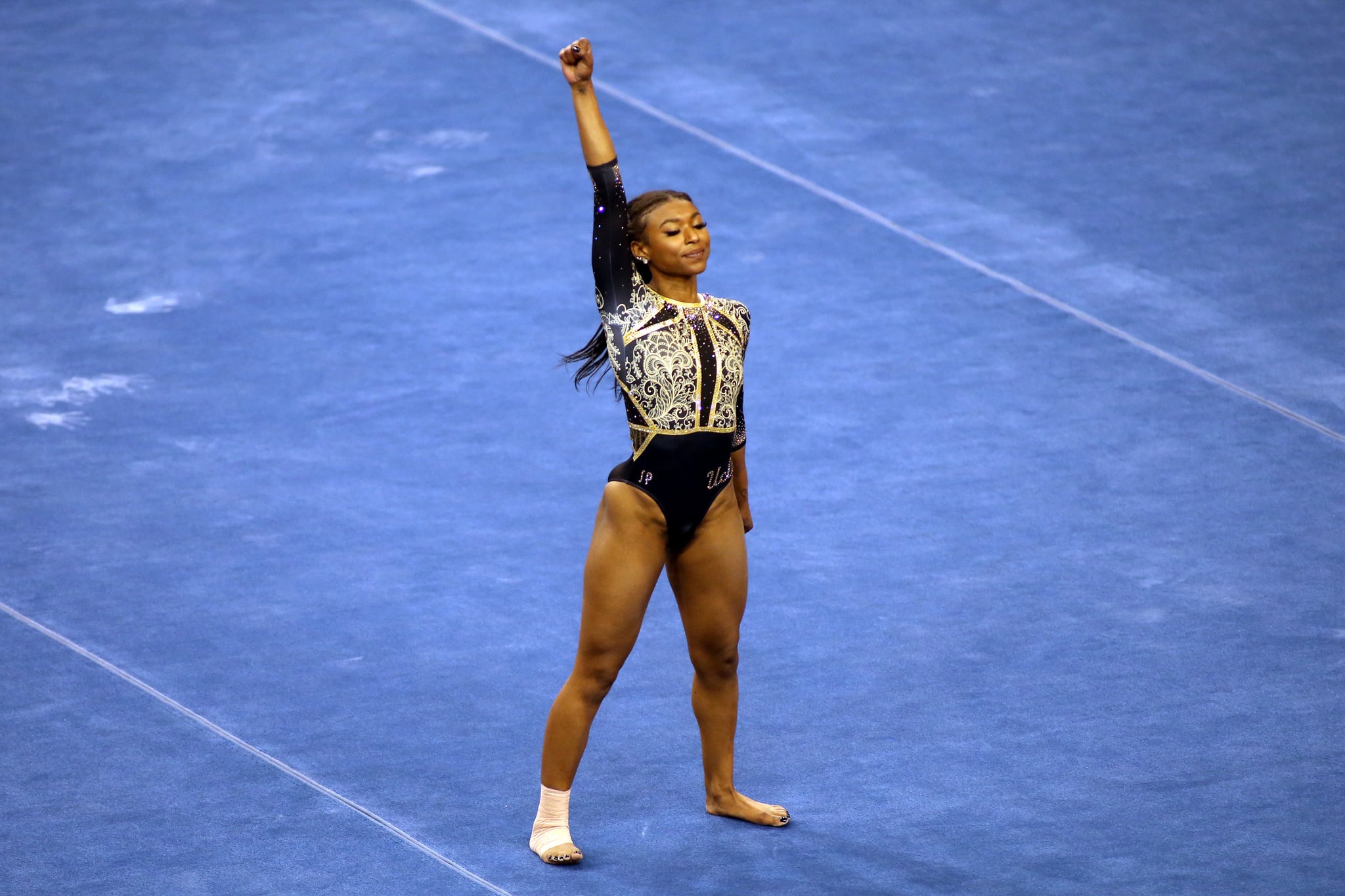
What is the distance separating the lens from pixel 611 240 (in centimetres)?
434

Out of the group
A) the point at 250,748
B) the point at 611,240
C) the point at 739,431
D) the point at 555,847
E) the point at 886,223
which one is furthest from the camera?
the point at 886,223

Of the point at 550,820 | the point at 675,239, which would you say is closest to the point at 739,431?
the point at 675,239

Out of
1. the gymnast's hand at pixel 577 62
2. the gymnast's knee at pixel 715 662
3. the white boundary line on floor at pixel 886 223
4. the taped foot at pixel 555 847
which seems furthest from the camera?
the white boundary line on floor at pixel 886 223

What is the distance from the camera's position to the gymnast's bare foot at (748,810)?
466 centimetres

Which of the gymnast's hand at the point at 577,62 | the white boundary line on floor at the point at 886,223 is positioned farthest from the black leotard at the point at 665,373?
the white boundary line on floor at the point at 886,223

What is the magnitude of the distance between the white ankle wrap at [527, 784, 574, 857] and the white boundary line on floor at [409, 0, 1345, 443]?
12.4 ft

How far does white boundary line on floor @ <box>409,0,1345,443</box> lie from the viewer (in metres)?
7.18

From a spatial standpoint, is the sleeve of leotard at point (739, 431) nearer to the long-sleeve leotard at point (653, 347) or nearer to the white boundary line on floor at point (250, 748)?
the long-sleeve leotard at point (653, 347)

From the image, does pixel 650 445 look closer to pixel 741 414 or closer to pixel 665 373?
pixel 665 373

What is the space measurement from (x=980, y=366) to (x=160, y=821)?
409 cm

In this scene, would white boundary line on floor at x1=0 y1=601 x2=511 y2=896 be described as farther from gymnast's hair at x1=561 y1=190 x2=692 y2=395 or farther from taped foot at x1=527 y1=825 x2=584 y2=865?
gymnast's hair at x1=561 y1=190 x2=692 y2=395

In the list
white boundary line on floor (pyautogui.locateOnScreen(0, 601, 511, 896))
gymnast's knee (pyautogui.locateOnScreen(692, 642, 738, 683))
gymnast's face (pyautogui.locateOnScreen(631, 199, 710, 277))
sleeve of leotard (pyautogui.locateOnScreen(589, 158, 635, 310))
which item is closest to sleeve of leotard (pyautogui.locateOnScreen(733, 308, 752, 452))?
gymnast's face (pyautogui.locateOnScreen(631, 199, 710, 277))

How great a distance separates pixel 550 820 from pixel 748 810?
1.79ft

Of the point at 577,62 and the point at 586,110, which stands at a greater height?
the point at 577,62
